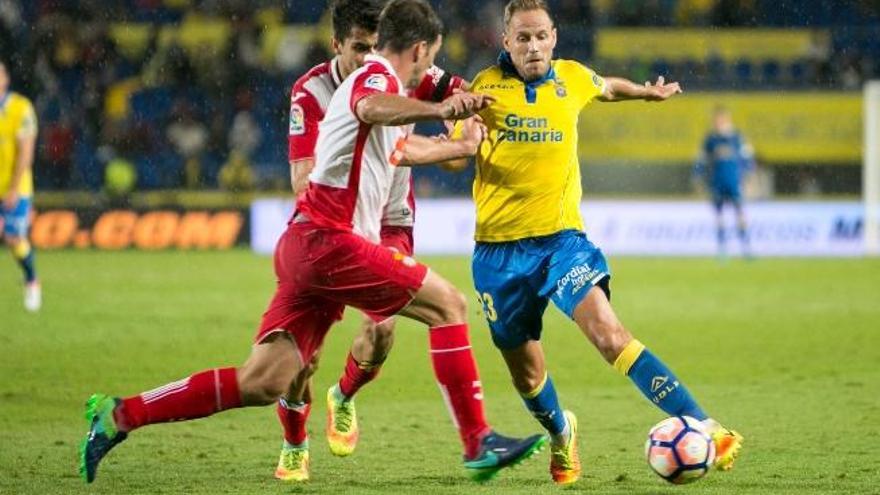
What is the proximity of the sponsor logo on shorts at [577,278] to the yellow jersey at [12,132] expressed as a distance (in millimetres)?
9712

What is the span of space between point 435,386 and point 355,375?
2.88m

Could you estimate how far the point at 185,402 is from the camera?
20.9 ft

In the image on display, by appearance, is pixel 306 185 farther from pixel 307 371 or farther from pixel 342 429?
pixel 342 429

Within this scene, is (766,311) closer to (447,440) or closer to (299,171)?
(447,440)

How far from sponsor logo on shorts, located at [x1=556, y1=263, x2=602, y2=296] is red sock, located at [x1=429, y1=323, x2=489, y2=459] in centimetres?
63

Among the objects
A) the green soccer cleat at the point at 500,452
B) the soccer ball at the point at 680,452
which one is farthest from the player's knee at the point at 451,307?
the soccer ball at the point at 680,452

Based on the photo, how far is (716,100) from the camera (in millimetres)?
26609

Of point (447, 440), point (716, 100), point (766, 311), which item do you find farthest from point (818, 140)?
point (447, 440)

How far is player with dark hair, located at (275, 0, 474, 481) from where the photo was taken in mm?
7078

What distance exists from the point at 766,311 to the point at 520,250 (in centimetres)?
914

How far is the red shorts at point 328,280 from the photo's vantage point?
6.25 meters

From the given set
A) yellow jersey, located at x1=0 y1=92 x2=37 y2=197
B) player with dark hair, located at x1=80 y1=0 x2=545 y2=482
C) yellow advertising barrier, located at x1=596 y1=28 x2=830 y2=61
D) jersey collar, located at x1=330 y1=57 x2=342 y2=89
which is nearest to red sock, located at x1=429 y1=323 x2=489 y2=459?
player with dark hair, located at x1=80 y1=0 x2=545 y2=482

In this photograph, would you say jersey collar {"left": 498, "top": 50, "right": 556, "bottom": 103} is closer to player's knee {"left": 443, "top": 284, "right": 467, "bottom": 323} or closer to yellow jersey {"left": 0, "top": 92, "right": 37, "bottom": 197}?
player's knee {"left": 443, "top": 284, "right": 467, "bottom": 323}

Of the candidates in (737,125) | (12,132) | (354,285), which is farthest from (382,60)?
(737,125)
